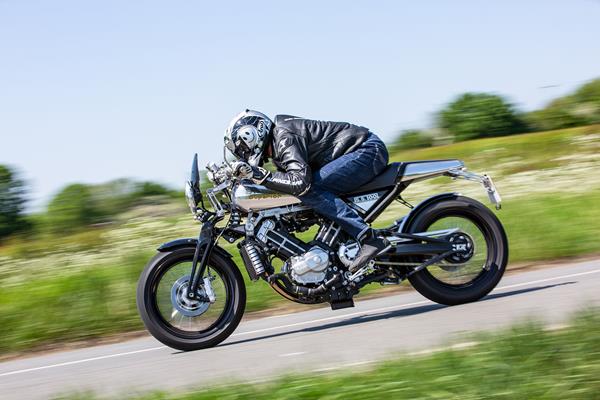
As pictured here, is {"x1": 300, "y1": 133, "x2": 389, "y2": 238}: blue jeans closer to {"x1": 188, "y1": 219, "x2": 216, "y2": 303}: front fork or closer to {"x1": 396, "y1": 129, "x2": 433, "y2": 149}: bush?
{"x1": 188, "y1": 219, "x2": 216, "y2": 303}: front fork

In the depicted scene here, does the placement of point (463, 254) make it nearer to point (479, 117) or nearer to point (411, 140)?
point (411, 140)

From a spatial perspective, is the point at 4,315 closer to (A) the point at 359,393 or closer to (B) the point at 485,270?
(B) the point at 485,270

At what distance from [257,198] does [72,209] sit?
1249 centimetres

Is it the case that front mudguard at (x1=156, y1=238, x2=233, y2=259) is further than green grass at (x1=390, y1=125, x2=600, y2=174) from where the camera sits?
No

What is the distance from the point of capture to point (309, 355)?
6.74m

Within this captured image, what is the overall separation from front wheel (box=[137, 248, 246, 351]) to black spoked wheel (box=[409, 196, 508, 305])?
1.58 m

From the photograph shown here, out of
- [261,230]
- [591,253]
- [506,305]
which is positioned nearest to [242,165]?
[261,230]

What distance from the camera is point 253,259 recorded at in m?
7.98

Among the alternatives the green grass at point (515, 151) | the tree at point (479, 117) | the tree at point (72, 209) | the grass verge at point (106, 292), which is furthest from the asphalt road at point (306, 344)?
the tree at point (479, 117)

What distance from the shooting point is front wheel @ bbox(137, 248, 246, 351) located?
7805mm

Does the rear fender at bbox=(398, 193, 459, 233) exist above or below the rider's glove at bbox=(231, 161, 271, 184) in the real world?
below

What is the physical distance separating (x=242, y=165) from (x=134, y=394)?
2.60m

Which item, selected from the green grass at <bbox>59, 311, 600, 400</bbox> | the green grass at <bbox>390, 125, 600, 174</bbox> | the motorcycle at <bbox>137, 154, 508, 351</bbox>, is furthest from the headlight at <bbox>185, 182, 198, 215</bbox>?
the green grass at <bbox>390, 125, 600, 174</bbox>

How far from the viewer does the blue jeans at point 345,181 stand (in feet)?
26.1
